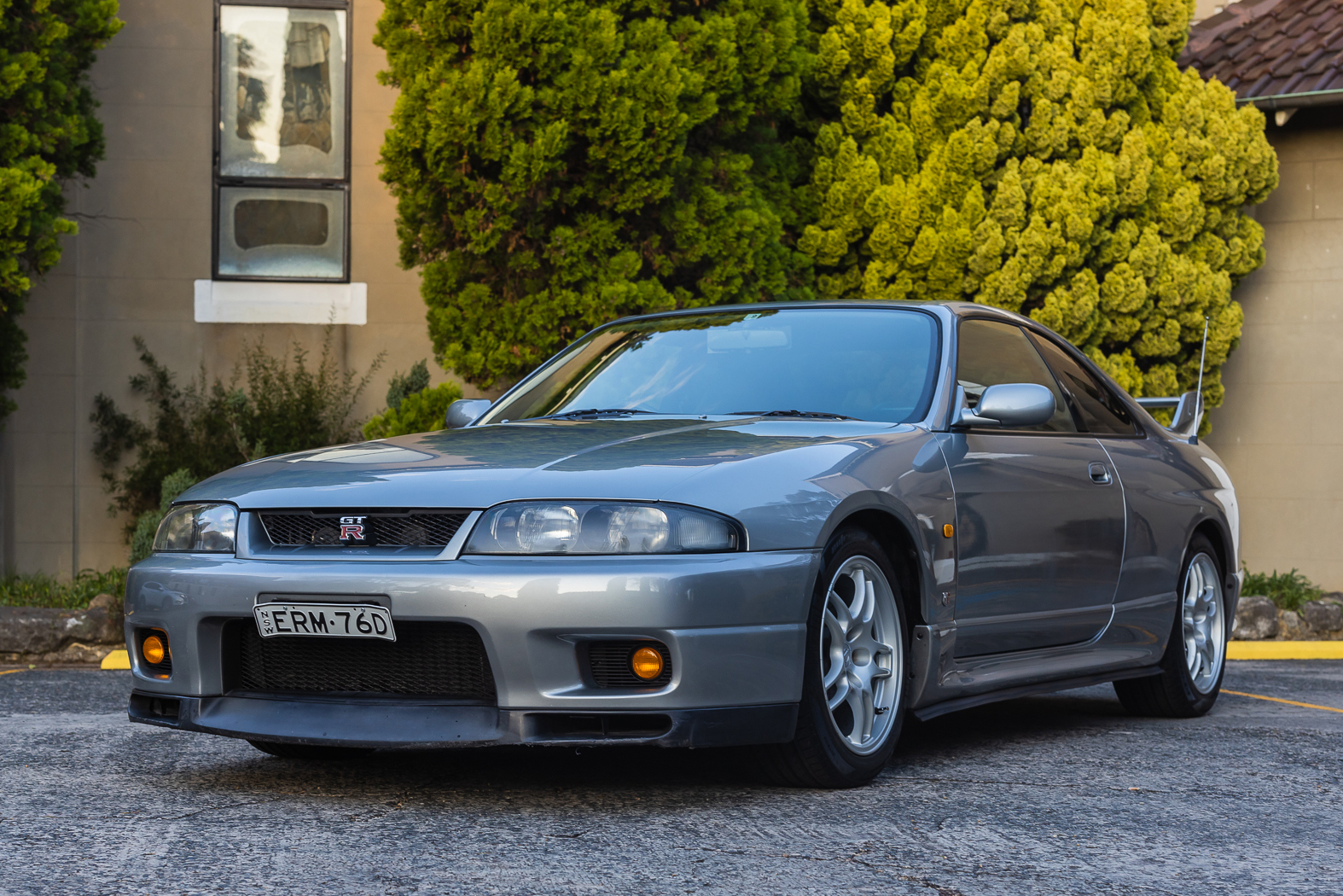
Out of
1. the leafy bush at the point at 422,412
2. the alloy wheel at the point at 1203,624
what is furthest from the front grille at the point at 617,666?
the leafy bush at the point at 422,412

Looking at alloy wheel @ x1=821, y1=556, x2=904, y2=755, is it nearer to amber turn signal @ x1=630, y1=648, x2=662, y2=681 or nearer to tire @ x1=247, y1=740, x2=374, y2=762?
amber turn signal @ x1=630, y1=648, x2=662, y2=681

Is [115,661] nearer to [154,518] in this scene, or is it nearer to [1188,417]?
[154,518]

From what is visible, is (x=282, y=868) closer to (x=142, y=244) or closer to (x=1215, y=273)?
(x=142, y=244)

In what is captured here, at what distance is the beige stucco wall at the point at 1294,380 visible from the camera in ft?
36.4

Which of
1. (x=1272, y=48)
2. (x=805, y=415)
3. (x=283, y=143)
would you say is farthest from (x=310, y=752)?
(x=1272, y=48)

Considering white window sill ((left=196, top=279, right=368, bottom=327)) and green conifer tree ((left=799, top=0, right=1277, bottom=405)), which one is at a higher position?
green conifer tree ((left=799, top=0, right=1277, bottom=405))

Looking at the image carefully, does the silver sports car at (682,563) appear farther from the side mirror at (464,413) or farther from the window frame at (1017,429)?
the side mirror at (464,413)

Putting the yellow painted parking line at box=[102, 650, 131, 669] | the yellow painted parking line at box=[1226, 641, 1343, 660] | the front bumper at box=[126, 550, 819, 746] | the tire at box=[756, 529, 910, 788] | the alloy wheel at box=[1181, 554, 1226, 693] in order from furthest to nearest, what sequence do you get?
1. the yellow painted parking line at box=[1226, 641, 1343, 660]
2. the yellow painted parking line at box=[102, 650, 131, 669]
3. the alloy wheel at box=[1181, 554, 1226, 693]
4. the tire at box=[756, 529, 910, 788]
5. the front bumper at box=[126, 550, 819, 746]

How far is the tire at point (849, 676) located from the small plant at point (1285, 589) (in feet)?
20.3

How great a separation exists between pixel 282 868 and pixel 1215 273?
889 centimetres

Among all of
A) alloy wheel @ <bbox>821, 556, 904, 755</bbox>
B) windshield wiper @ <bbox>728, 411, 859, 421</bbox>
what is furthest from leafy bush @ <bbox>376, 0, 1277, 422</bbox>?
alloy wheel @ <bbox>821, 556, 904, 755</bbox>

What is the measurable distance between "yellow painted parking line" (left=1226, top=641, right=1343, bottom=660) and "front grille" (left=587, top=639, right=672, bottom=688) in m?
6.43

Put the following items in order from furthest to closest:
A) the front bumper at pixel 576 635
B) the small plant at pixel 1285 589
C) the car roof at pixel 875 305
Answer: the small plant at pixel 1285 589
the car roof at pixel 875 305
the front bumper at pixel 576 635

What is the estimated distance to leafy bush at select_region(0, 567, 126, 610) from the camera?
8508 millimetres
